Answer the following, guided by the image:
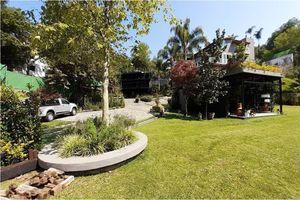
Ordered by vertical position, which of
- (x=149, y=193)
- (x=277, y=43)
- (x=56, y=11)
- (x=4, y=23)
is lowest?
(x=149, y=193)

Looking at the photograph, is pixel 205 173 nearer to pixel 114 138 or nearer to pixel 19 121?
pixel 114 138

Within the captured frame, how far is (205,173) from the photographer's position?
234 inches

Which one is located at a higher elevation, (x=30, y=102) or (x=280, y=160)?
(x=30, y=102)

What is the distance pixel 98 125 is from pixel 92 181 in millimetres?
2976

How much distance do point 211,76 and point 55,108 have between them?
11821 millimetres

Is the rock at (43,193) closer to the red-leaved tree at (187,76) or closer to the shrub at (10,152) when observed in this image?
the shrub at (10,152)

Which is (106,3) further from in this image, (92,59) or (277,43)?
(277,43)

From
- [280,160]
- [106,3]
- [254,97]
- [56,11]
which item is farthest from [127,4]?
[254,97]

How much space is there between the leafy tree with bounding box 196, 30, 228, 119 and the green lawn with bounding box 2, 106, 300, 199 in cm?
658

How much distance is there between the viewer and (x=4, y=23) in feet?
87.6

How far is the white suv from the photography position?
52.1 feet

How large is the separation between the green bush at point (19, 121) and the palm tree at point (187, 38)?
27.4 meters

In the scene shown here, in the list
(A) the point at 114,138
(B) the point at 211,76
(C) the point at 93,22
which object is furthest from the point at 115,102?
(A) the point at 114,138

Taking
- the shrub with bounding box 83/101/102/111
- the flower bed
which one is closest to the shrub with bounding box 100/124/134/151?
the flower bed
